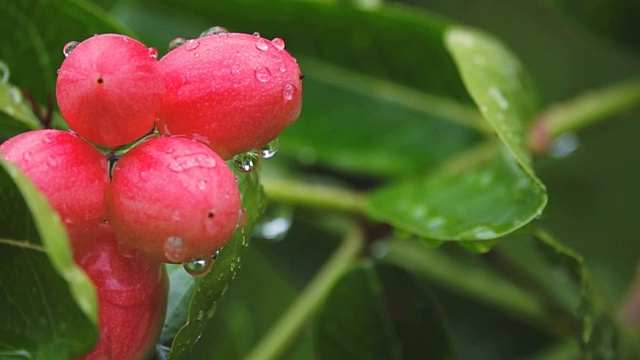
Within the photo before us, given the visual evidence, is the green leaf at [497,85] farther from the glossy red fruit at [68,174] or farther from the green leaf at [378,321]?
the glossy red fruit at [68,174]

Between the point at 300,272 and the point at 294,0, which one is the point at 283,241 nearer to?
the point at 300,272

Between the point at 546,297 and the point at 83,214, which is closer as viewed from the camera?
the point at 83,214

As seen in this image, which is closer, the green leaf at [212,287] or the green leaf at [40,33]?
the green leaf at [212,287]

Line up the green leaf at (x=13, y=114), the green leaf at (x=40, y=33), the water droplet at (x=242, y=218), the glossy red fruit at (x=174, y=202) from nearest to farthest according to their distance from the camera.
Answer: the glossy red fruit at (x=174, y=202) < the water droplet at (x=242, y=218) < the green leaf at (x=13, y=114) < the green leaf at (x=40, y=33)

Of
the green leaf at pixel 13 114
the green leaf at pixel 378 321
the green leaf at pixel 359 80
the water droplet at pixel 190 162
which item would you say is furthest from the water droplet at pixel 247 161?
the green leaf at pixel 359 80

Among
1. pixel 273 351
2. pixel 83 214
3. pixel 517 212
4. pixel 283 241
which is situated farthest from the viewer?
pixel 283 241

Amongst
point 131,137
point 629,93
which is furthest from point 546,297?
point 131,137

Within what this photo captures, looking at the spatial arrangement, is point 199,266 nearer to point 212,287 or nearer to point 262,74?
point 212,287
